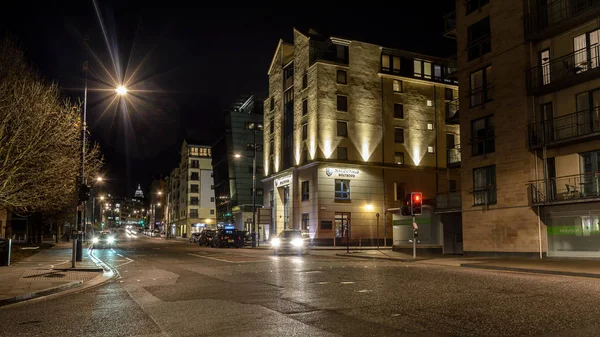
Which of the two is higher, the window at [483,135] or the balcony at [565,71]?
the balcony at [565,71]

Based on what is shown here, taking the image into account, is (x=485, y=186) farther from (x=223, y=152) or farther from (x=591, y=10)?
(x=223, y=152)

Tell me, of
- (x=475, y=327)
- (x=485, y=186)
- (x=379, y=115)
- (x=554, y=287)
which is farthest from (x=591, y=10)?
(x=379, y=115)

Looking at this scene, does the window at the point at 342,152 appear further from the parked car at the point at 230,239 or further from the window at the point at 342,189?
the parked car at the point at 230,239

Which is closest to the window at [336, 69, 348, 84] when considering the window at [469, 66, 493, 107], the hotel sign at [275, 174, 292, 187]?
the hotel sign at [275, 174, 292, 187]

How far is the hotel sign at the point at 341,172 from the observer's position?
49094 millimetres

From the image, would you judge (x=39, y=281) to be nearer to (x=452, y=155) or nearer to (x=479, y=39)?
(x=479, y=39)

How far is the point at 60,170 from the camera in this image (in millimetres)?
21688

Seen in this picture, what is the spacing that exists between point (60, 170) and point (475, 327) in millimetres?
19107

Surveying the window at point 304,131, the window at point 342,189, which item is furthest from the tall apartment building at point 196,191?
the window at point 342,189

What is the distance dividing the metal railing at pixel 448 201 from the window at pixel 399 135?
2048 cm

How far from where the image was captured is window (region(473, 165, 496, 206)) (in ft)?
92.9

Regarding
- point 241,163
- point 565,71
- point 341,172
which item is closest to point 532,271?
point 565,71

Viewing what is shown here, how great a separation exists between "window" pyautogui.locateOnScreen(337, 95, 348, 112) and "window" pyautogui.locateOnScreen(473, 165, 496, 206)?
2214 centimetres

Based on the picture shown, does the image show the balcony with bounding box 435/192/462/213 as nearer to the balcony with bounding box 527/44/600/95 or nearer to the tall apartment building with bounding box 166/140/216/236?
the balcony with bounding box 527/44/600/95
